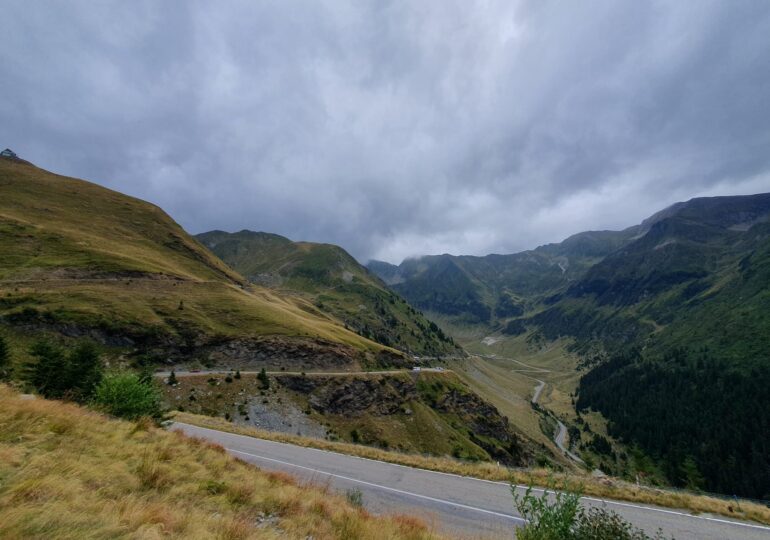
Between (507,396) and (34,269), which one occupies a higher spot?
(34,269)

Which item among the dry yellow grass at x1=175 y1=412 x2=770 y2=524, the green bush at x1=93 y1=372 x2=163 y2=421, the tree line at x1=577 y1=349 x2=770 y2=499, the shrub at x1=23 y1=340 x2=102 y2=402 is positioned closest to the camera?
the dry yellow grass at x1=175 y1=412 x2=770 y2=524

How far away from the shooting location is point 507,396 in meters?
178

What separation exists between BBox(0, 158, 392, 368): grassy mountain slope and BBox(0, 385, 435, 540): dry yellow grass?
54.6 meters

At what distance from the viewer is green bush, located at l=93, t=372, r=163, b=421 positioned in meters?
15.7

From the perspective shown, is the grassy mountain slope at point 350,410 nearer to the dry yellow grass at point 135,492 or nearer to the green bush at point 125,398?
the green bush at point 125,398

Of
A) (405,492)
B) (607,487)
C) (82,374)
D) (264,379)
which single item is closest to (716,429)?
(264,379)

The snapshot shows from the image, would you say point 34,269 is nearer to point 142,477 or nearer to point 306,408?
point 306,408

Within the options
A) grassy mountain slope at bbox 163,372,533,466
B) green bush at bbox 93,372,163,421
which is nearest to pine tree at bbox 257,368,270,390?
grassy mountain slope at bbox 163,372,533,466

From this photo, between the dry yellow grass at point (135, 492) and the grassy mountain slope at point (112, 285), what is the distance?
179ft

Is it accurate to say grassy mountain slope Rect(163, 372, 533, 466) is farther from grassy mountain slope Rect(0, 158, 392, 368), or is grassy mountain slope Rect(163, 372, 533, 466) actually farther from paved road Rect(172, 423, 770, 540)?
paved road Rect(172, 423, 770, 540)

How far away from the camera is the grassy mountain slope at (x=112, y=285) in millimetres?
54219

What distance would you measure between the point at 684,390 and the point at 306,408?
9486 inches

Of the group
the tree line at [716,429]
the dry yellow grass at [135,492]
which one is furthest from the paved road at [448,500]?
the tree line at [716,429]

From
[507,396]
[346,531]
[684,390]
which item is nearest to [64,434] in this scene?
[346,531]
